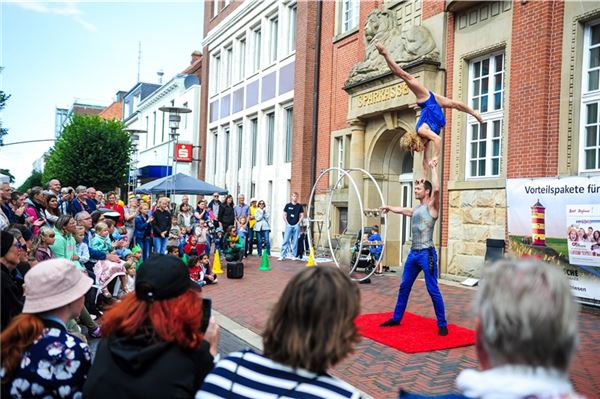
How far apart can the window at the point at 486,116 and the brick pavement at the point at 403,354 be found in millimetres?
2816

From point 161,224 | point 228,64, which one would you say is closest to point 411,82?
point 161,224

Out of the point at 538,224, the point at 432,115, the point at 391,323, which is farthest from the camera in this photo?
the point at 538,224

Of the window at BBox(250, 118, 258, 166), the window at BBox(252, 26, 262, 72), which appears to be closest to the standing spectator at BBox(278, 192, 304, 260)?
the window at BBox(250, 118, 258, 166)

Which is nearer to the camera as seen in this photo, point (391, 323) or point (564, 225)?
point (391, 323)

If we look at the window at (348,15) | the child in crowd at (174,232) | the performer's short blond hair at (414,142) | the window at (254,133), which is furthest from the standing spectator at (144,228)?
the window at (254,133)

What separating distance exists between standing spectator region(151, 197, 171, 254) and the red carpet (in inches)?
Answer: 267

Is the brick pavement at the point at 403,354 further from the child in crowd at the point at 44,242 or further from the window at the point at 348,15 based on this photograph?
the window at the point at 348,15

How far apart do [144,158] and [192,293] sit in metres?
44.3

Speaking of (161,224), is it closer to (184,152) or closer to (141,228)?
(141,228)

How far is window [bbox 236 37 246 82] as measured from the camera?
27031mm

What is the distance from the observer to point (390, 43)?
14.8m

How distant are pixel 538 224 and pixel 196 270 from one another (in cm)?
671

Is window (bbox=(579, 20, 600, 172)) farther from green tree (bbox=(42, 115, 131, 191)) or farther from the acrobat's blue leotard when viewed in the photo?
green tree (bbox=(42, 115, 131, 191))

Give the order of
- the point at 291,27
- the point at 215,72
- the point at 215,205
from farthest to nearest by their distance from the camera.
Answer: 1. the point at 215,72
2. the point at 291,27
3. the point at 215,205
